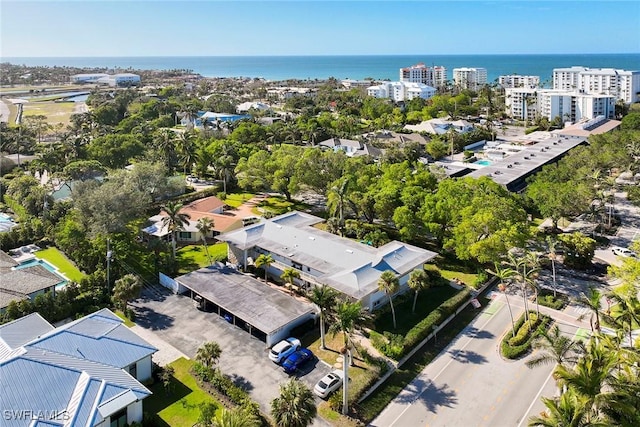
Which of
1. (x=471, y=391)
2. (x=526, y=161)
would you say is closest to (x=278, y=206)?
(x=471, y=391)

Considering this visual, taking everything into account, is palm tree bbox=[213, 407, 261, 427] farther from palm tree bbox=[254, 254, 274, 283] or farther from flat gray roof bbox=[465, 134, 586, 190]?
flat gray roof bbox=[465, 134, 586, 190]

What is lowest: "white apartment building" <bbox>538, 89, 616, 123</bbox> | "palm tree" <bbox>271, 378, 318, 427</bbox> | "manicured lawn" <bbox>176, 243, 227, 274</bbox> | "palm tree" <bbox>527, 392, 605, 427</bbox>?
"palm tree" <bbox>271, 378, 318, 427</bbox>

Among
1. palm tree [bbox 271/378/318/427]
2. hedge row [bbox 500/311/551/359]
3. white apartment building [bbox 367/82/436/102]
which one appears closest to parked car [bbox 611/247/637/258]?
hedge row [bbox 500/311/551/359]

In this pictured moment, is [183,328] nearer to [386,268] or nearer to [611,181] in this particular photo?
[386,268]

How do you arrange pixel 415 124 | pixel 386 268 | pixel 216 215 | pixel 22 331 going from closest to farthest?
pixel 22 331
pixel 386 268
pixel 216 215
pixel 415 124

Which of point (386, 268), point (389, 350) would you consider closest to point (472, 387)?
point (389, 350)

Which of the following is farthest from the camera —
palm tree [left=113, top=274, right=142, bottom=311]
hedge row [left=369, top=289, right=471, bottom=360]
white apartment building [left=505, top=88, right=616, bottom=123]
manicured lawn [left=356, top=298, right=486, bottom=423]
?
white apartment building [left=505, top=88, right=616, bottom=123]

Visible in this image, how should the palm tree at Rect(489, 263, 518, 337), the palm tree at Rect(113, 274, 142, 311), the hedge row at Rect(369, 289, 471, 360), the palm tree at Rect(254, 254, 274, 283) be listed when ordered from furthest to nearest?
the palm tree at Rect(254, 254, 274, 283)
the palm tree at Rect(113, 274, 142, 311)
the palm tree at Rect(489, 263, 518, 337)
the hedge row at Rect(369, 289, 471, 360)
